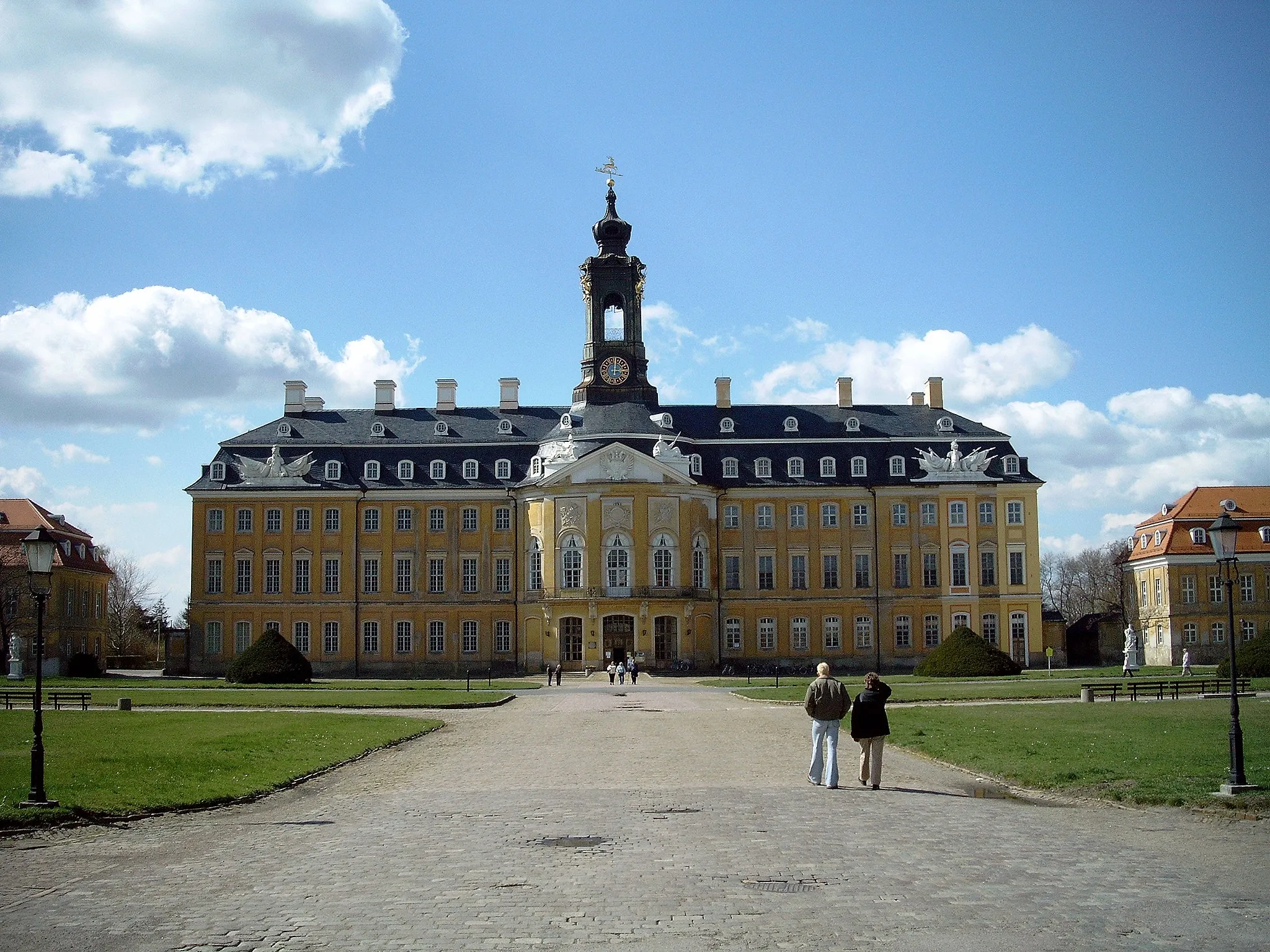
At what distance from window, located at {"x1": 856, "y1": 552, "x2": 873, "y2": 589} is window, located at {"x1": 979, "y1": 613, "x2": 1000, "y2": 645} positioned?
620cm

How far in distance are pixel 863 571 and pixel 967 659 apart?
16462 mm

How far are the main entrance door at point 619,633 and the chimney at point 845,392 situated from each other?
19113 millimetres

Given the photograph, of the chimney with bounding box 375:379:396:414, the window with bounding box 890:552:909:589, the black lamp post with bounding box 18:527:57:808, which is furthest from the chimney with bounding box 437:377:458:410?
the black lamp post with bounding box 18:527:57:808

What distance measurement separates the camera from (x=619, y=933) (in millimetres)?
10117

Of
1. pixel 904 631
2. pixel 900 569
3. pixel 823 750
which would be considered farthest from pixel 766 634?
pixel 823 750

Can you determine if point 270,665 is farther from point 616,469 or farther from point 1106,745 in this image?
point 1106,745

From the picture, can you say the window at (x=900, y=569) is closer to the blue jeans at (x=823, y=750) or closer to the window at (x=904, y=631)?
the window at (x=904, y=631)

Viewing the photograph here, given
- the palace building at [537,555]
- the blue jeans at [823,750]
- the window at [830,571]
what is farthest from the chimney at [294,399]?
the blue jeans at [823,750]

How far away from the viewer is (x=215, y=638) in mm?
70250

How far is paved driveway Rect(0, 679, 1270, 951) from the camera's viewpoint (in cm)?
1018

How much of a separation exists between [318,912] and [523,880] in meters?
2.01

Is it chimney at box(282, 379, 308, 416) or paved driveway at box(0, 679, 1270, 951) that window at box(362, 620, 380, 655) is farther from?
paved driveway at box(0, 679, 1270, 951)

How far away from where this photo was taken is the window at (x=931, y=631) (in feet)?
232

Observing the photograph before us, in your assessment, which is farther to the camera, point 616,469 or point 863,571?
point 863,571
